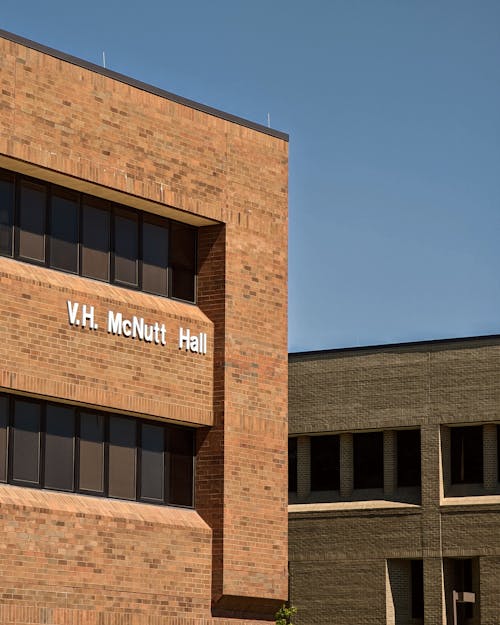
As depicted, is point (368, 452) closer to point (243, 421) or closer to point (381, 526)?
point (381, 526)

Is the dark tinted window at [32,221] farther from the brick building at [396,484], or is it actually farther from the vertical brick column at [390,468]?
the vertical brick column at [390,468]

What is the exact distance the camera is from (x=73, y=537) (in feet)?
92.5

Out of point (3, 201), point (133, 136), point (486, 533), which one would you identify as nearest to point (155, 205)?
point (133, 136)

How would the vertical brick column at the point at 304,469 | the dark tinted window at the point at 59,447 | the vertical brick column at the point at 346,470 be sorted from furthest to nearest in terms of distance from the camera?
the vertical brick column at the point at 304,469, the vertical brick column at the point at 346,470, the dark tinted window at the point at 59,447

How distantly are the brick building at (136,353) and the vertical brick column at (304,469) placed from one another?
2035 centimetres

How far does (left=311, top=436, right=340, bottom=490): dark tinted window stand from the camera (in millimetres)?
52438

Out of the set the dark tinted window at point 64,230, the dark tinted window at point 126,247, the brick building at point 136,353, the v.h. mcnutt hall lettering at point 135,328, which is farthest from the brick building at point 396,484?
the dark tinted window at point 64,230

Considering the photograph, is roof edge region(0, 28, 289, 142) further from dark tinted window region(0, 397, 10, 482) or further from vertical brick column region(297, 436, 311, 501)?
vertical brick column region(297, 436, 311, 501)

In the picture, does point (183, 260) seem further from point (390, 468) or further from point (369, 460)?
point (369, 460)

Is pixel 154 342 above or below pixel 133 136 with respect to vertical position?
below

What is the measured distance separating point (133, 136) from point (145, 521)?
7.12 m

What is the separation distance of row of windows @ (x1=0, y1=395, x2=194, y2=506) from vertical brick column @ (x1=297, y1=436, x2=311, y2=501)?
21.5 meters

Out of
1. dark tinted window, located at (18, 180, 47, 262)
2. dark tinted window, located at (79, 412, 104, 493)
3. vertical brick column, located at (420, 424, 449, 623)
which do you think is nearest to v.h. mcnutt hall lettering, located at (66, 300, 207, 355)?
dark tinted window, located at (18, 180, 47, 262)

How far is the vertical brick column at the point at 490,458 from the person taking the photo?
49.7m
